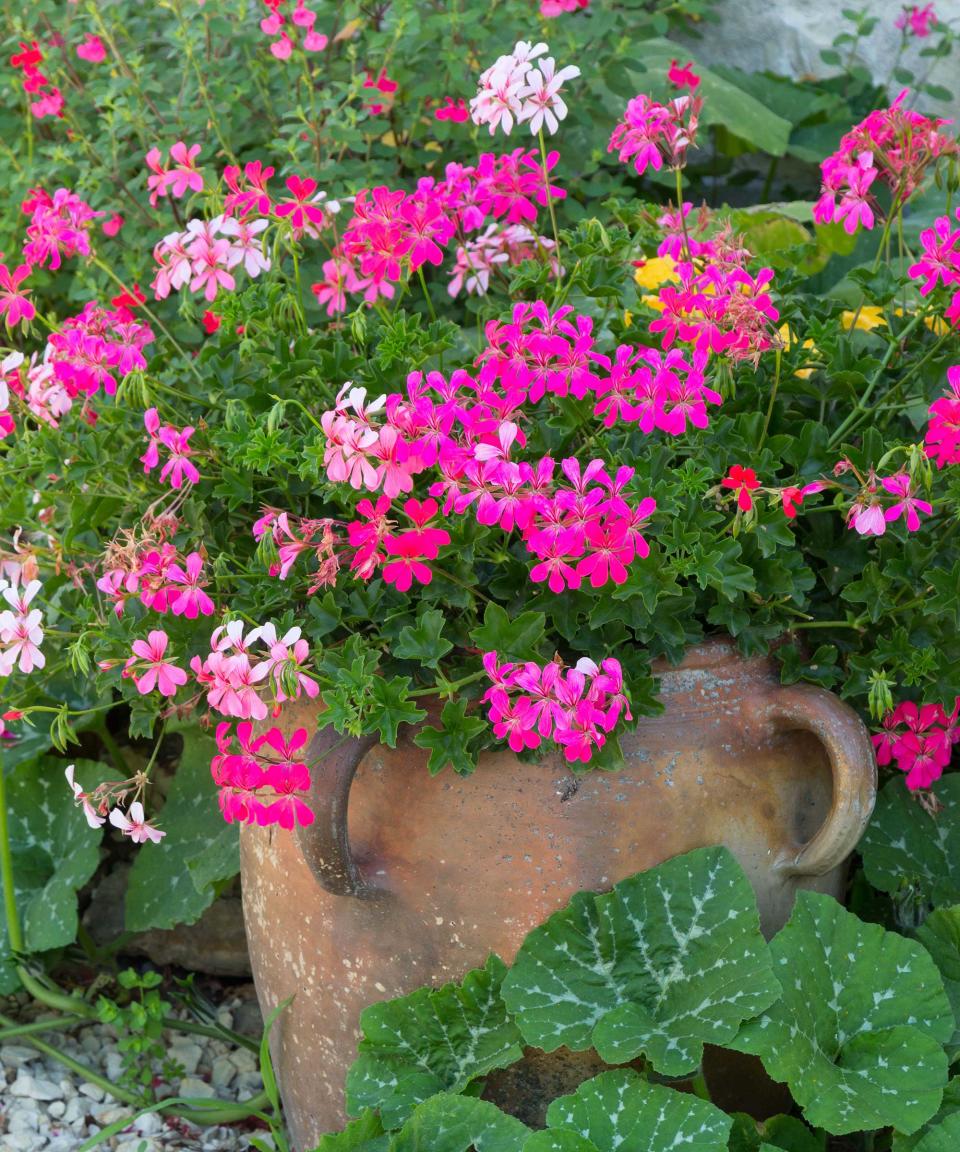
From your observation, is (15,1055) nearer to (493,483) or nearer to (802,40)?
(493,483)

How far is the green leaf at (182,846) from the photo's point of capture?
6.24 ft

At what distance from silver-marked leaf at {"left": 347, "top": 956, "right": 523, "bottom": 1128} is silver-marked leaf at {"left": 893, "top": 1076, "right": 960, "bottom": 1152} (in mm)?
368

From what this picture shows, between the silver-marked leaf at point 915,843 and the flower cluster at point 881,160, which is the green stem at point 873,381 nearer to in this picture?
the flower cluster at point 881,160

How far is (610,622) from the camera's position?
1.33m

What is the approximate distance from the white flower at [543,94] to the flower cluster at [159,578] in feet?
1.75

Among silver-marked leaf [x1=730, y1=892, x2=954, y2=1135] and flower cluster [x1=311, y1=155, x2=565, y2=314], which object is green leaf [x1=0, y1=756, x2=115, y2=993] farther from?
silver-marked leaf [x1=730, y1=892, x2=954, y2=1135]

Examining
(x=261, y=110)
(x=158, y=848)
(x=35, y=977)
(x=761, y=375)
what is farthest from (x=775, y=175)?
(x=35, y=977)

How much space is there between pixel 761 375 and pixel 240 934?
1201 millimetres

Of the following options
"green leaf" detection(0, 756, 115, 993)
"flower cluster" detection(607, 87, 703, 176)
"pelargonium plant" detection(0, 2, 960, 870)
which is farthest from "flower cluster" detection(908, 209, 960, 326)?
"green leaf" detection(0, 756, 115, 993)

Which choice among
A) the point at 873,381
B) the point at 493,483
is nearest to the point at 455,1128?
the point at 493,483

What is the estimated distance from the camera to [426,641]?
127 centimetres

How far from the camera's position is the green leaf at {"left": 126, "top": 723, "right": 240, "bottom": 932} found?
6.24 feet

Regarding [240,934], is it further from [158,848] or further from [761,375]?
[761,375]

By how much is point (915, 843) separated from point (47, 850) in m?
1.24
